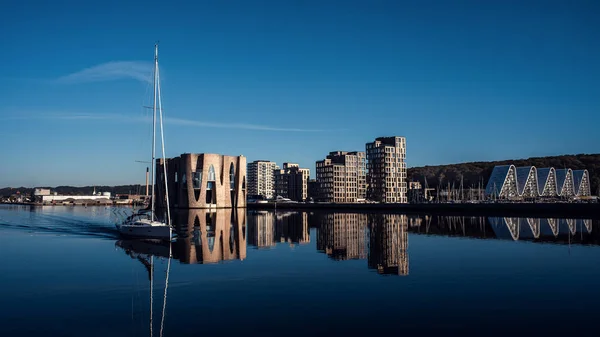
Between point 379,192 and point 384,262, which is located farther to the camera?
point 379,192

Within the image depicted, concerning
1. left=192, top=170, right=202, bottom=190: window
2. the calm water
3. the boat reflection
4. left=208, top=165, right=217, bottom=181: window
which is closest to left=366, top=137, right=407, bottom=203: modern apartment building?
left=208, top=165, right=217, bottom=181: window

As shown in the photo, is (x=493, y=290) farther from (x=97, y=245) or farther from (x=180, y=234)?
(x=180, y=234)

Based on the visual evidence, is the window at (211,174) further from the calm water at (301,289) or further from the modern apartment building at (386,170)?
the calm water at (301,289)

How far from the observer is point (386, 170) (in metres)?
180

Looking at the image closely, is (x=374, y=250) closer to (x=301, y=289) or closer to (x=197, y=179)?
(x=301, y=289)

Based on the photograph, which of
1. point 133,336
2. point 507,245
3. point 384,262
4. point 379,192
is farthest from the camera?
point 379,192

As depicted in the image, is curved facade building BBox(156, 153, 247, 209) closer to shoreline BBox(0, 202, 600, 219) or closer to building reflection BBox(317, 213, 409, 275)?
shoreline BBox(0, 202, 600, 219)

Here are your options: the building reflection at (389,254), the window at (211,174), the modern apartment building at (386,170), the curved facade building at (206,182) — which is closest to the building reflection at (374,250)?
the building reflection at (389,254)

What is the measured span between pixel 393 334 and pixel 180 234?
36.6m

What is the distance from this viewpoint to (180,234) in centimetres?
4747

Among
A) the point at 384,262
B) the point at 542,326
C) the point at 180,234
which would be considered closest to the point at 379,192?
the point at 180,234

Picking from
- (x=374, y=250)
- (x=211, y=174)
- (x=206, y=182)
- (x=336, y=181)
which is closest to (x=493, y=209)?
(x=206, y=182)

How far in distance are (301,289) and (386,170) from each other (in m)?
163

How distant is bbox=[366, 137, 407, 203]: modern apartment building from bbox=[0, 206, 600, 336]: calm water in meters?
143
